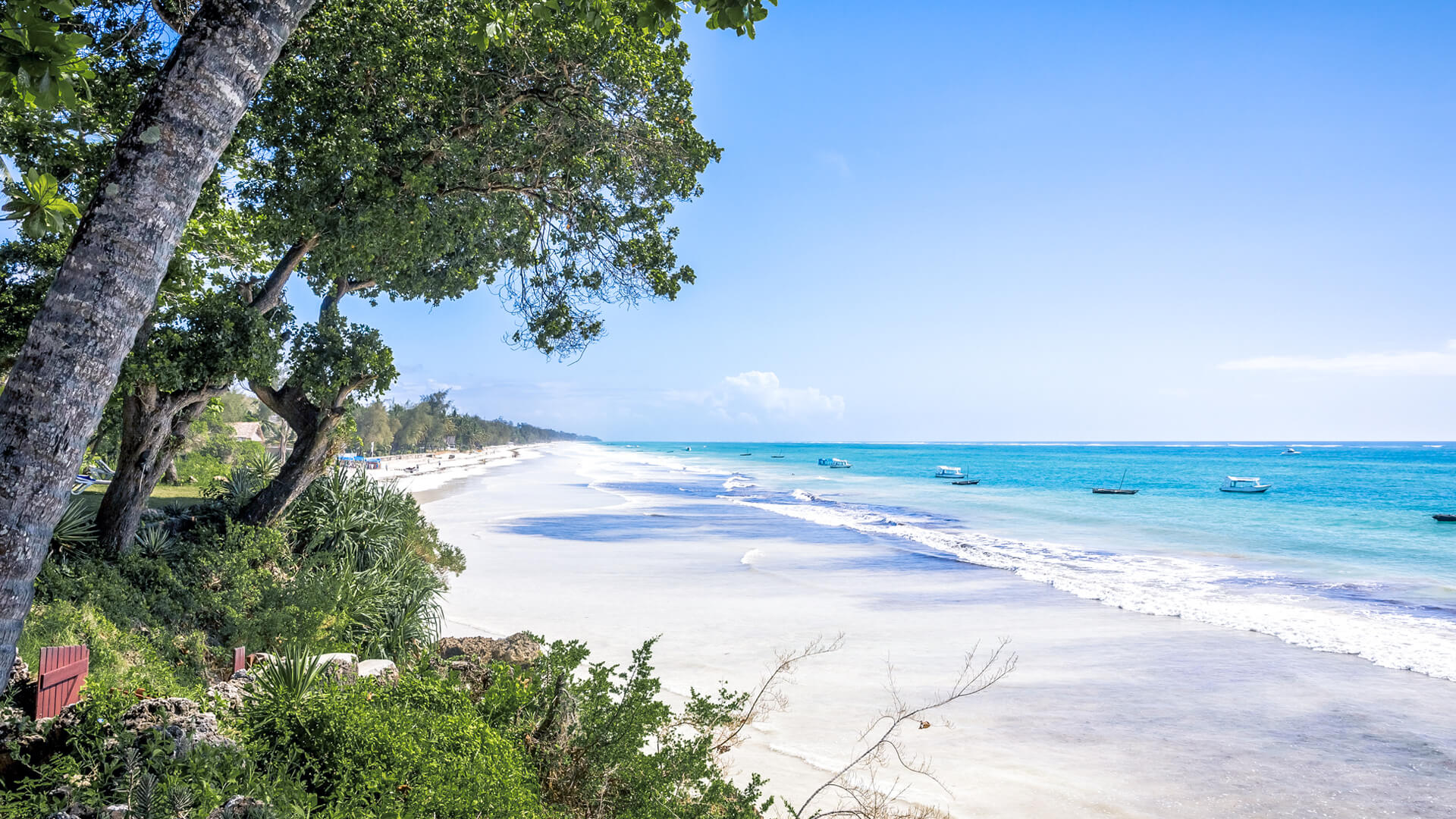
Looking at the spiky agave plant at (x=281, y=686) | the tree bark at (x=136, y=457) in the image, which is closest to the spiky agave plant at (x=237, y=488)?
the tree bark at (x=136, y=457)

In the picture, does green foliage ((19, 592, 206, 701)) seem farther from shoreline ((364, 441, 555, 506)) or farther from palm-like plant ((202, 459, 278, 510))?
Answer: shoreline ((364, 441, 555, 506))

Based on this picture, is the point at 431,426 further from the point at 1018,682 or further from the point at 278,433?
the point at 1018,682

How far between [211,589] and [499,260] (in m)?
5.95

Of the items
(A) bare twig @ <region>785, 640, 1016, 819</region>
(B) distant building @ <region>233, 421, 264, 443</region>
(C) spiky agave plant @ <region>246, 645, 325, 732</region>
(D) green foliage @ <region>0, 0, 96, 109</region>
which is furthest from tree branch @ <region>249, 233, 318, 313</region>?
(B) distant building @ <region>233, 421, 264, 443</region>

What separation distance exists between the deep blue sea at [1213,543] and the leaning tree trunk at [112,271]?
1515cm

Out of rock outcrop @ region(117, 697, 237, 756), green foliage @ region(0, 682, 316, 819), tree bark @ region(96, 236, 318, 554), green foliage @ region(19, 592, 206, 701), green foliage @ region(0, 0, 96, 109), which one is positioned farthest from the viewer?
tree bark @ region(96, 236, 318, 554)

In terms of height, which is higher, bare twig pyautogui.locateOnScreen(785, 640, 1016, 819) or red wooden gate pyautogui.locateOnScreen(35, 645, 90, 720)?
red wooden gate pyautogui.locateOnScreen(35, 645, 90, 720)

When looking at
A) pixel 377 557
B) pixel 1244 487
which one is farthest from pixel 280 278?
pixel 1244 487

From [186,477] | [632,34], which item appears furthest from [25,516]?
[186,477]

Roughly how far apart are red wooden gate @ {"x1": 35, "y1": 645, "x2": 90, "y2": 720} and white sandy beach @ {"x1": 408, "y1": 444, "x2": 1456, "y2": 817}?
4.79 metres

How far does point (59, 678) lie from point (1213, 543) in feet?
102

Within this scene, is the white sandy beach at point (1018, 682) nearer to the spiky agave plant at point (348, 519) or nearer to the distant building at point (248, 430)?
the spiky agave plant at point (348, 519)

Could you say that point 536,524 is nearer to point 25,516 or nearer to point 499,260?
point 499,260

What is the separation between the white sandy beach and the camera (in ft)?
21.7
